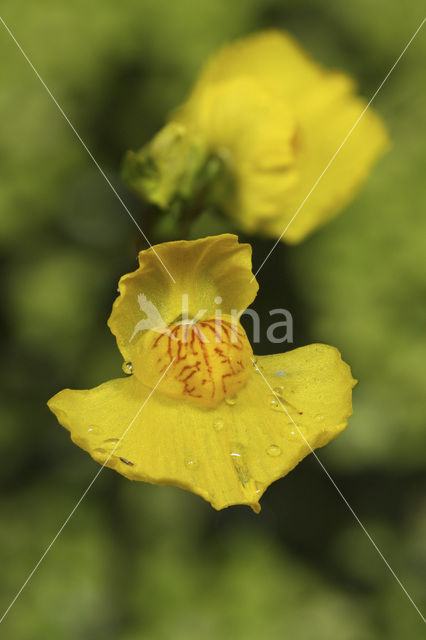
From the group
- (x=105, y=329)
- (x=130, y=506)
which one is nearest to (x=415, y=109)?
(x=105, y=329)

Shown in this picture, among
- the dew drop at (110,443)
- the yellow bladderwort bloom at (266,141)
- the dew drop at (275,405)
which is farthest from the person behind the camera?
the yellow bladderwort bloom at (266,141)

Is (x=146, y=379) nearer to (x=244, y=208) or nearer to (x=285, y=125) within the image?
(x=244, y=208)

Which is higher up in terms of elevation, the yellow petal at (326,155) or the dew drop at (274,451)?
the yellow petal at (326,155)

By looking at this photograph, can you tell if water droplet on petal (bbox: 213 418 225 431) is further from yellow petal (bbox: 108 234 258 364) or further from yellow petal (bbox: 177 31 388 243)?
yellow petal (bbox: 177 31 388 243)

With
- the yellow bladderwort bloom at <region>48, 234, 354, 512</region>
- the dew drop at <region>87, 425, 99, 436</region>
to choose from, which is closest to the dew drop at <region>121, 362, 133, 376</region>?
the yellow bladderwort bloom at <region>48, 234, 354, 512</region>

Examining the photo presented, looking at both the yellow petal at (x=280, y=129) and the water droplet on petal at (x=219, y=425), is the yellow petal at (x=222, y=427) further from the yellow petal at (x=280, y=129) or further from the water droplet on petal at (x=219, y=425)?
the yellow petal at (x=280, y=129)

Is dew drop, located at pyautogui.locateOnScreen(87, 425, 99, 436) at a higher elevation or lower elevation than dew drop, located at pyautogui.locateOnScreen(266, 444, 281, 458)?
lower

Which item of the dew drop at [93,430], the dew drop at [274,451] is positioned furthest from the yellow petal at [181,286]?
the dew drop at [274,451]
